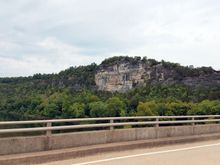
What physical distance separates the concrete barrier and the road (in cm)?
72

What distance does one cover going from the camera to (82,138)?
1308 centimetres

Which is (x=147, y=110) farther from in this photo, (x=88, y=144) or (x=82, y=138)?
(x=82, y=138)

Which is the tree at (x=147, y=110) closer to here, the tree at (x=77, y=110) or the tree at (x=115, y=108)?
the tree at (x=115, y=108)

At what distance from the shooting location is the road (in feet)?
37.4

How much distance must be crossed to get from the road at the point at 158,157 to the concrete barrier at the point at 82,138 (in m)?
0.72

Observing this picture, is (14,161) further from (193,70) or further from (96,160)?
(193,70)

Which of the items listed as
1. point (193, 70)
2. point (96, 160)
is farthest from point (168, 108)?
point (96, 160)

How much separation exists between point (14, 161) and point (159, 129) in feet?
27.0

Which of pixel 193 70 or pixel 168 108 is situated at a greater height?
pixel 193 70

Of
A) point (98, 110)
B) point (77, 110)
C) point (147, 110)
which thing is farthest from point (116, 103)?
point (147, 110)

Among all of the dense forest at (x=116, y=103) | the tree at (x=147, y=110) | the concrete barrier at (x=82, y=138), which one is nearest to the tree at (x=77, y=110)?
the dense forest at (x=116, y=103)

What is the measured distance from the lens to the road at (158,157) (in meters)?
11.4

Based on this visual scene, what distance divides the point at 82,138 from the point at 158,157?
2141 millimetres

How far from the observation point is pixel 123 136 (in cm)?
1524
